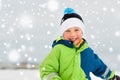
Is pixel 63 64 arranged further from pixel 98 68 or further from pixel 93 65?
pixel 98 68

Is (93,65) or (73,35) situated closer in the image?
(73,35)

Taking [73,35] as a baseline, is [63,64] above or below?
below

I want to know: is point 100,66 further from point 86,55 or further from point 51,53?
point 51,53

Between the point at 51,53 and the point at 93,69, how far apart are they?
2.05 feet

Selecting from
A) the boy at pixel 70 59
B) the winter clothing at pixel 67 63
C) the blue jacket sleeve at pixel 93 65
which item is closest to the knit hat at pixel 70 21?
the boy at pixel 70 59

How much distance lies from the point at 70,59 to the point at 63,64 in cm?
11

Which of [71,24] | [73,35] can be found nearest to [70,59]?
[73,35]

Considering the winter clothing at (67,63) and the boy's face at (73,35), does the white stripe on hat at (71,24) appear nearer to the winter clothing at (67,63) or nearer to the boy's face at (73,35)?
the boy's face at (73,35)

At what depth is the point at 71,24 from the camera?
5.91 metres

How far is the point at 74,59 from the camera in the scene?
575 centimetres

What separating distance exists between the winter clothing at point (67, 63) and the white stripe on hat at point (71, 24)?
20 cm

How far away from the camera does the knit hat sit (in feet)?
19.4

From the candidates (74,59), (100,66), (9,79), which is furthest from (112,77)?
(9,79)

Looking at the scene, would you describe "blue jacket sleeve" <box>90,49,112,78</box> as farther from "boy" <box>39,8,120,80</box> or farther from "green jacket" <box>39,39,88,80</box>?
"green jacket" <box>39,39,88,80</box>
